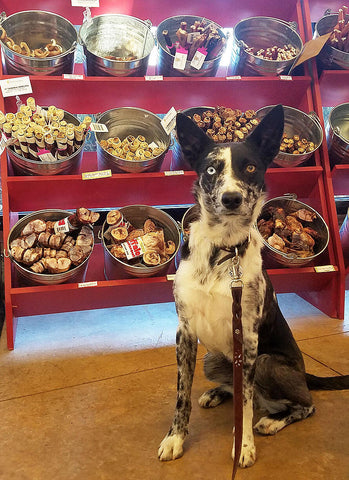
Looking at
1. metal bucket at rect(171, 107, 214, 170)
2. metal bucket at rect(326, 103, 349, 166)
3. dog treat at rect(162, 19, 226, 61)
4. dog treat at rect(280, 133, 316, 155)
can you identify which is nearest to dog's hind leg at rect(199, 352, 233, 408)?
metal bucket at rect(171, 107, 214, 170)

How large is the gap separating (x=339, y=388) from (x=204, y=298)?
860mm

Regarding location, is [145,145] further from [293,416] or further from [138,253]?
[293,416]

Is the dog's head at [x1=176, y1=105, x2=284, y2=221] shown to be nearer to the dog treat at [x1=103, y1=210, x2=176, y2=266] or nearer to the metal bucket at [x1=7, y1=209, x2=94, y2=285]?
the dog treat at [x1=103, y1=210, x2=176, y2=266]

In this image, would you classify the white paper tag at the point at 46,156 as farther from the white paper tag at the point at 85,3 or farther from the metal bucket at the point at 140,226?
the white paper tag at the point at 85,3

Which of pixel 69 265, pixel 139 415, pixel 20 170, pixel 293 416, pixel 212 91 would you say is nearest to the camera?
pixel 293 416

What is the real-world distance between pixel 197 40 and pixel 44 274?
6.02 ft

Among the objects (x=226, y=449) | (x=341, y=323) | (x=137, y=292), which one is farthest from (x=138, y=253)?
(x=341, y=323)

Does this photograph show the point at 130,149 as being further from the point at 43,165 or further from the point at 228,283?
the point at 228,283

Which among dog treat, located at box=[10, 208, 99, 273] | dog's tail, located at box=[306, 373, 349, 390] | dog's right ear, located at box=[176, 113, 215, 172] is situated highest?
dog's right ear, located at box=[176, 113, 215, 172]

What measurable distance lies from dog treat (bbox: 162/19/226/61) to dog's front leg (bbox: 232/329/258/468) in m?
2.10

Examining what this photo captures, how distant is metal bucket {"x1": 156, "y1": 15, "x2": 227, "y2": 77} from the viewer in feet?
9.68

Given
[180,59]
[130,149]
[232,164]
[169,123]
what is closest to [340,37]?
[180,59]

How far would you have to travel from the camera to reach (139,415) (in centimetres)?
200

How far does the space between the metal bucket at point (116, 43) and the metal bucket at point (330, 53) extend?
128 centimetres
